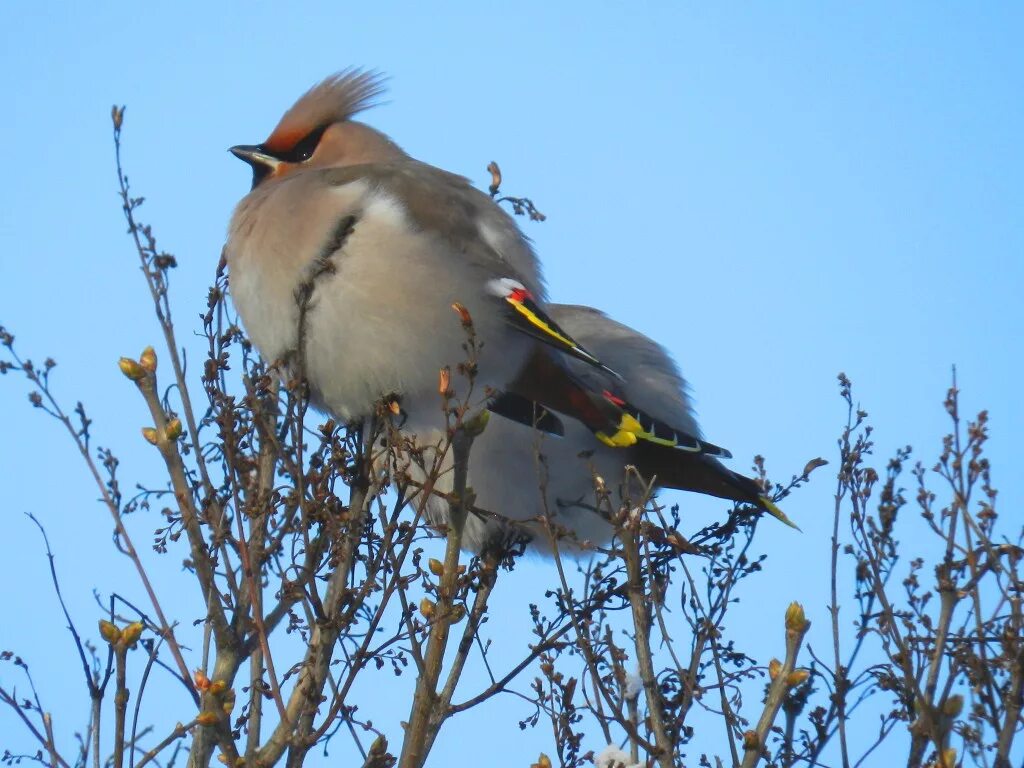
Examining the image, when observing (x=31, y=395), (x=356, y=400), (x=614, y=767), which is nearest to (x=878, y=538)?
(x=614, y=767)

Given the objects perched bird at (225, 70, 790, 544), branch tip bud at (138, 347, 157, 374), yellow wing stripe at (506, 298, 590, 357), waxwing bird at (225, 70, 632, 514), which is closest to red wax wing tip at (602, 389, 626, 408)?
perched bird at (225, 70, 790, 544)

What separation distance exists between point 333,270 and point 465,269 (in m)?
0.38

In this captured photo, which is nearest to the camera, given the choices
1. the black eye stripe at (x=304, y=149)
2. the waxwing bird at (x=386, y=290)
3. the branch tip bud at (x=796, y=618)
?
the branch tip bud at (x=796, y=618)

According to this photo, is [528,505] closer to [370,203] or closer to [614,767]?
[370,203]

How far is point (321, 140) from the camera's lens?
5.12 m

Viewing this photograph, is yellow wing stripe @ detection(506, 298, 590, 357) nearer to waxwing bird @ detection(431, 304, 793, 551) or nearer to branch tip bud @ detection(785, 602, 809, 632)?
waxwing bird @ detection(431, 304, 793, 551)

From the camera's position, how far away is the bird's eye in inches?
200

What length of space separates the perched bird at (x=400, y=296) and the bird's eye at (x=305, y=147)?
0.29 metres

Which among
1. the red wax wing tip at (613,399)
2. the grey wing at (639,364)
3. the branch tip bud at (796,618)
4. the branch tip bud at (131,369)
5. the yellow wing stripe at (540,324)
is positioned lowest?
the branch tip bud at (796,618)

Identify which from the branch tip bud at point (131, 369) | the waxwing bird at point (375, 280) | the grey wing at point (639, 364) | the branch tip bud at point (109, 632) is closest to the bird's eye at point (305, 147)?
the waxwing bird at point (375, 280)

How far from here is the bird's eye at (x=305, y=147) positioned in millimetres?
5086

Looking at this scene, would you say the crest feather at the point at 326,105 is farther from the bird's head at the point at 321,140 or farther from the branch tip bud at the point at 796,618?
the branch tip bud at the point at 796,618

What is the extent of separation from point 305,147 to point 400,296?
4.16 feet

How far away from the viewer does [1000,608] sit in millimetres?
3172
